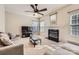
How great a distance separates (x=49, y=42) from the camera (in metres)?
4.03

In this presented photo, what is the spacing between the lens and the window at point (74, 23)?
293 centimetres

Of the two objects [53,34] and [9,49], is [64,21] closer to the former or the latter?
[53,34]

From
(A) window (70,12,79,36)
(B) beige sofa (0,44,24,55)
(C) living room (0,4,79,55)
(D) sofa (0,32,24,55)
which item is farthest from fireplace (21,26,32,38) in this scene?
(A) window (70,12,79,36)

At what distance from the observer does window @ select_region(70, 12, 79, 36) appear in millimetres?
2932

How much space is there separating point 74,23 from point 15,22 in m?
2.16

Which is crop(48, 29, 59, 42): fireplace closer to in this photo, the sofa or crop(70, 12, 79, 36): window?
crop(70, 12, 79, 36): window

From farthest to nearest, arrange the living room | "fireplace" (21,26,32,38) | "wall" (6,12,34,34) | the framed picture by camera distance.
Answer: the framed picture, "fireplace" (21,26,32,38), "wall" (6,12,34,34), the living room

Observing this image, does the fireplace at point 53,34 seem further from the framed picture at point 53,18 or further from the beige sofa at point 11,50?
the beige sofa at point 11,50

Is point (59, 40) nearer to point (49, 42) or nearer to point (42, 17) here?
point (49, 42)

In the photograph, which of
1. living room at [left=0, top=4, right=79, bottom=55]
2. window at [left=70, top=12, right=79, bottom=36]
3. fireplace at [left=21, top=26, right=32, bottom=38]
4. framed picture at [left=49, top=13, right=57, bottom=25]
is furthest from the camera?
framed picture at [left=49, top=13, right=57, bottom=25]

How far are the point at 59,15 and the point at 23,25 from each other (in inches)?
59.1

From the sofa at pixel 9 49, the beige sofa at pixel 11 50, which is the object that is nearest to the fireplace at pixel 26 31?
the sofa at pixel 9 49

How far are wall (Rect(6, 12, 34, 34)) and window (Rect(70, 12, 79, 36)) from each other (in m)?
1.55
